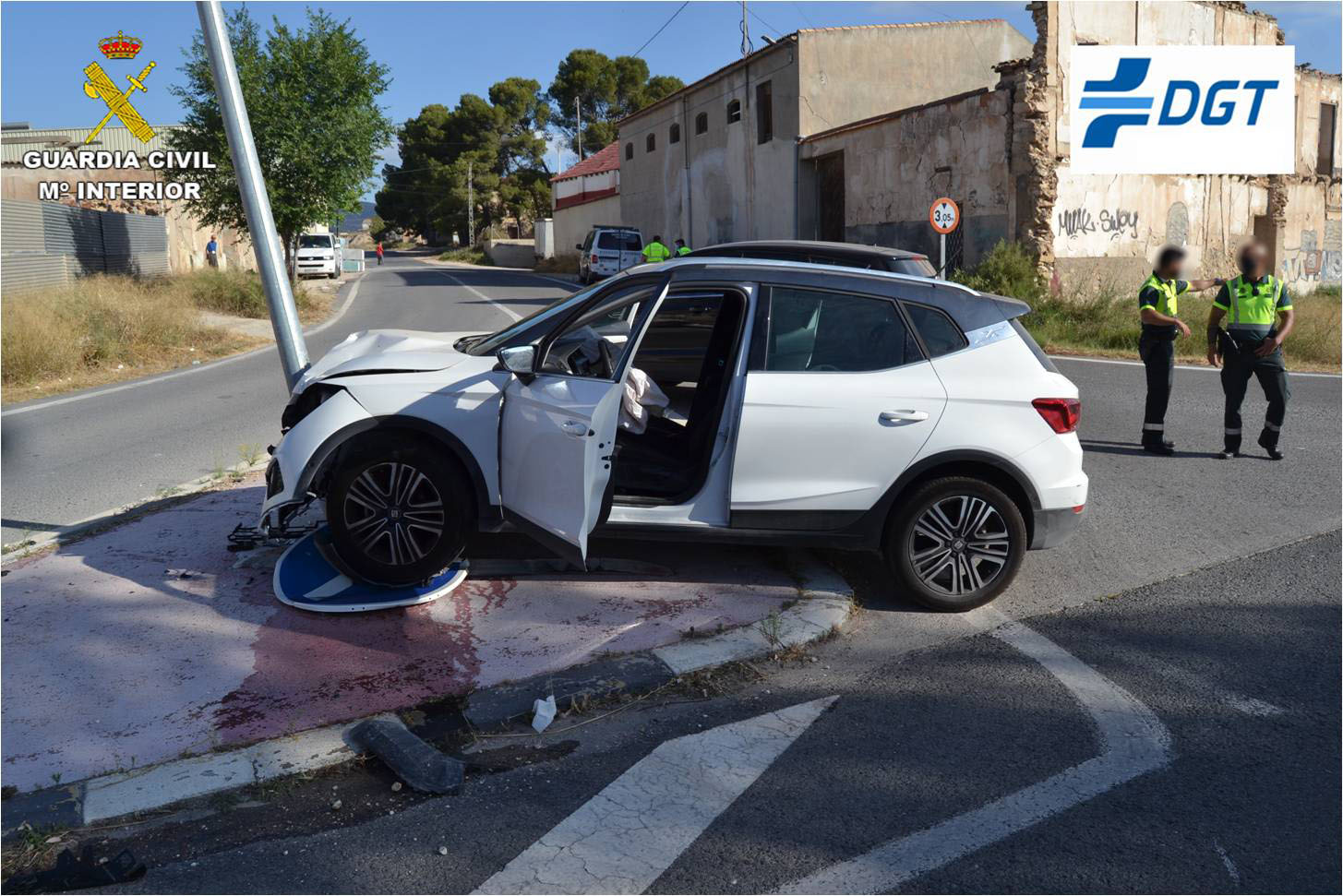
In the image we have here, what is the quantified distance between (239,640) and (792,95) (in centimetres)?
2917

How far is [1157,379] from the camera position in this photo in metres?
9.14

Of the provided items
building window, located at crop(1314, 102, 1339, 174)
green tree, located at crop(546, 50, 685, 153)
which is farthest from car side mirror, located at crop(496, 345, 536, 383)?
green tree, located at crop(546, 50, 685, 153)

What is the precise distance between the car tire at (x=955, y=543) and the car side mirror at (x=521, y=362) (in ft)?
6.57

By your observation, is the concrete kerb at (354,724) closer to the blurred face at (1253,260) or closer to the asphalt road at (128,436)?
the asphalt road at (128,436)

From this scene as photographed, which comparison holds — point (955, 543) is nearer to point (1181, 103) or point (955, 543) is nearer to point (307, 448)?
point (307, 448)

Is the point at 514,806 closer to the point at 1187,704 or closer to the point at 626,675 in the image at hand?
the point at 626,675

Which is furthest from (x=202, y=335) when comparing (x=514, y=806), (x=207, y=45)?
(x=514, y=806)

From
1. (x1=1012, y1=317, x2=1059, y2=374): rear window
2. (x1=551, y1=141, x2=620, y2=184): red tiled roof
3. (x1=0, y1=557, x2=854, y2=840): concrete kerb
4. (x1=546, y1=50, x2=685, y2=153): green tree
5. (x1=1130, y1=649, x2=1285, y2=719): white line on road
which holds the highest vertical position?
(x1=546, y1=50, x2=685, y2=153): green tree

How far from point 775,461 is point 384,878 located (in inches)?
110

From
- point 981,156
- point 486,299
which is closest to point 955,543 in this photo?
point 981,156

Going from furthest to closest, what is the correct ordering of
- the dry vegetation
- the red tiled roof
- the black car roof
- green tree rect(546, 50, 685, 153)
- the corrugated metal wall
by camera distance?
1. green tree rect(546, 50, 685, 153)
2. the red tiled roof
3. the corrugated metal wall
4. the dry vegetation
5. the black car roof

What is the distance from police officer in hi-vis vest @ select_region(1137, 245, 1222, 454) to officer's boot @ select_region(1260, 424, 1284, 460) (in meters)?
0.70

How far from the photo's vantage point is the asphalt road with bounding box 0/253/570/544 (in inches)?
309

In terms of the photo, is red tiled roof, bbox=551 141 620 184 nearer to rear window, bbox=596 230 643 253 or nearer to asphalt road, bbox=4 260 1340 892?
rear window, bbox=596 230 643 253
